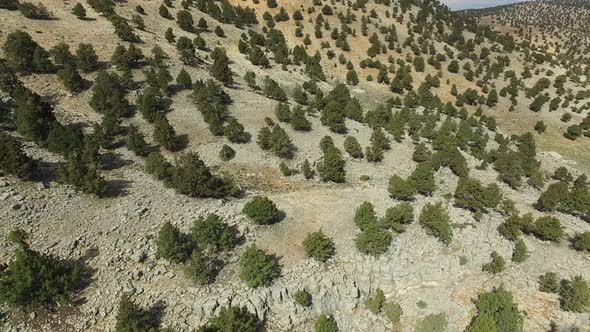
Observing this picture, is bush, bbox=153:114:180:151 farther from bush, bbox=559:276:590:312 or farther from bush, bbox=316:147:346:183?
bush, bbox=559:276:590:312

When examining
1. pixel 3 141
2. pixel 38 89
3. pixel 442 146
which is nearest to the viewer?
pixel 3 141

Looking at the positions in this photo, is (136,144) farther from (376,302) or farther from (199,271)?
(376,302)

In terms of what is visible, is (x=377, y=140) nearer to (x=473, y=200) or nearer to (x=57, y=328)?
(x=473, y=200)

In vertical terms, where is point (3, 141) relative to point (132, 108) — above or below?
above

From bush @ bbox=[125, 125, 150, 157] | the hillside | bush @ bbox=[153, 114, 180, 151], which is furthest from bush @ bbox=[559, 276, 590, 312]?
bush @ bbox=[125, 125, 150, 157]

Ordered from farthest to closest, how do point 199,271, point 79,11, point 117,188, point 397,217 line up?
1. point 79,11
2. point 397,217
3. point 117,188
4. point 199,271

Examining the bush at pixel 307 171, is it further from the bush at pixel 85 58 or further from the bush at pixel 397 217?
the bush at pixel 85 58

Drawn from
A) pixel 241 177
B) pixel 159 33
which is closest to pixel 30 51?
pixel 159 33

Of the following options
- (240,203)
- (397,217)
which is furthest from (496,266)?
(240,203)
